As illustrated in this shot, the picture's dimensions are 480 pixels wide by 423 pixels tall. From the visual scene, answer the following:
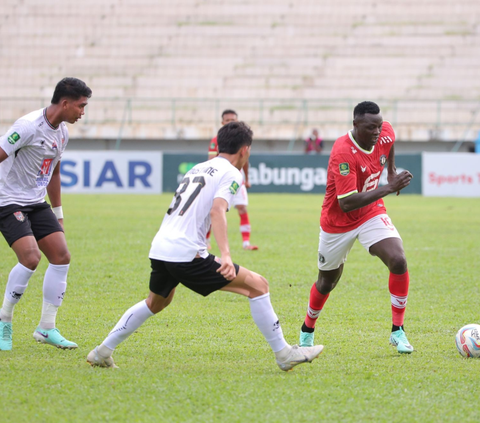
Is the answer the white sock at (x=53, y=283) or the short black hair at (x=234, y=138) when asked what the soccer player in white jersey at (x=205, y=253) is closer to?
the short black hair at (x=234, y=138)

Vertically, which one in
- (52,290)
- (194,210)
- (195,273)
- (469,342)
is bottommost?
(469,342)

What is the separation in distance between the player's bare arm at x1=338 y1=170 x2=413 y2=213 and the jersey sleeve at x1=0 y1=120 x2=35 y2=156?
243cm

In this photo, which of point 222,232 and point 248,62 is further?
point 248,62

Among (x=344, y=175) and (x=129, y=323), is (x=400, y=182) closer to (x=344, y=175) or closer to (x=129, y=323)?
(x=344, y=175)

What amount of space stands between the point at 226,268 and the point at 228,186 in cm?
52

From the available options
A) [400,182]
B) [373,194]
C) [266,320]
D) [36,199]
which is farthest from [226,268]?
[36,199]

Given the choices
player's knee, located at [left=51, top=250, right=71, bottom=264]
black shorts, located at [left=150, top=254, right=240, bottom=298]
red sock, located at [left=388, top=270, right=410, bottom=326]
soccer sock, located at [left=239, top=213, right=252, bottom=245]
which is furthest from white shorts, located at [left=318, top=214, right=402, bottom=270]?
soccer sock, located at [left=239, top=213, right=252, bottom=245]

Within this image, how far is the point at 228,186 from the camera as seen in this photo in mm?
4754

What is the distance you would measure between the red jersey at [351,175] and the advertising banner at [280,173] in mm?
18792

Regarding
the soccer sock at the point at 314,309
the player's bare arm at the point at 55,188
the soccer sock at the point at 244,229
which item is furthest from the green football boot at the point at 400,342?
the soccer sock at the point at 244,229

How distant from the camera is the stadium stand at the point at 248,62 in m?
31.3

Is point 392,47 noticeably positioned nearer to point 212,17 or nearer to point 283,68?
point 283,68

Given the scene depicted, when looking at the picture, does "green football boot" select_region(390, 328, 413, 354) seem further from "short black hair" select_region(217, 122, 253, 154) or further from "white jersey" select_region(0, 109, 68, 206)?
"white jersey" select_region(0, 109, 68, 206)

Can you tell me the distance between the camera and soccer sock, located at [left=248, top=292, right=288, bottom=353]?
4945 mm
